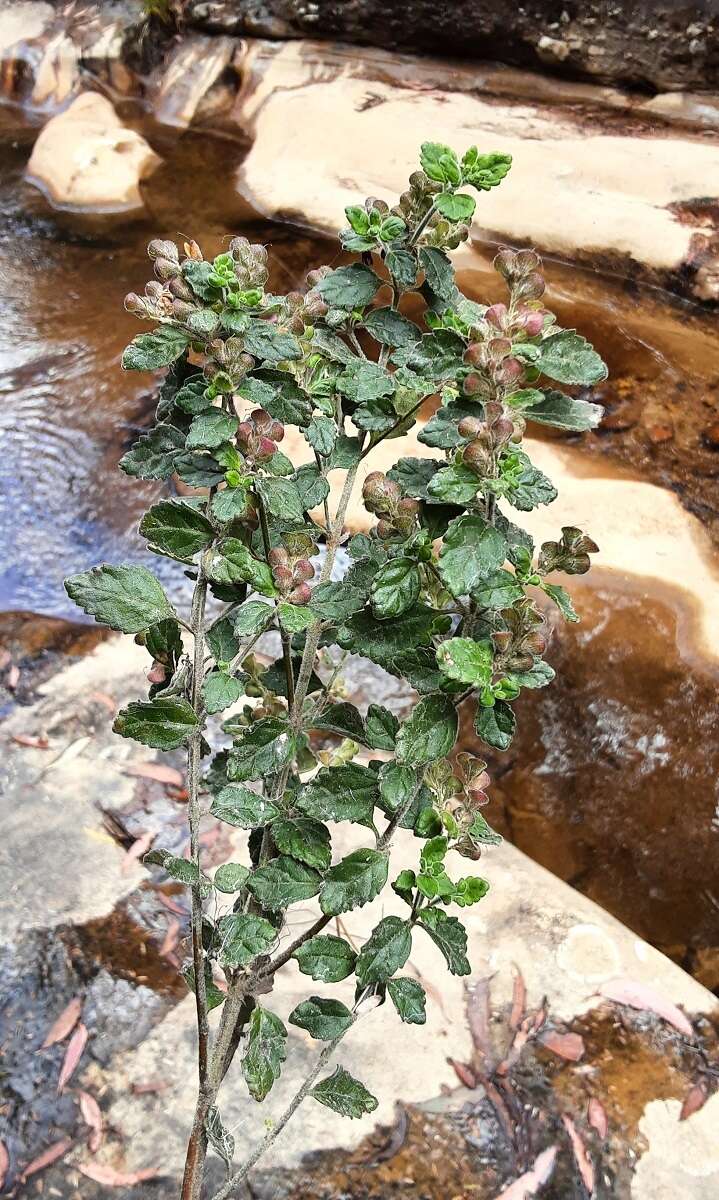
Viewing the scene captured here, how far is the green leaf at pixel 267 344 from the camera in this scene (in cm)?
106

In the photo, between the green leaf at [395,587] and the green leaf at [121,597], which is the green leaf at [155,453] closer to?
the green leaf at [121,597]

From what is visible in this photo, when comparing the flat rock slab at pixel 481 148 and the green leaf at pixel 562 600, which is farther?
the flat rock slab at pixel 481 148

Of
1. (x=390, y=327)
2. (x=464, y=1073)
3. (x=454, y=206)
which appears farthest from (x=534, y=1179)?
(x=454, y=206)

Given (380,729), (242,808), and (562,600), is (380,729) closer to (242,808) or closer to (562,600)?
(242,808)

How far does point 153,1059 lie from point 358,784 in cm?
→ 102

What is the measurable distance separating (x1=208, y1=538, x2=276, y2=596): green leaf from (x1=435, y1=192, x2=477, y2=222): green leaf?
1.53ft

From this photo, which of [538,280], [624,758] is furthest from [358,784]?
[624,758]

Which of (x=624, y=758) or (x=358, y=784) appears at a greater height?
(x=358, y=784)

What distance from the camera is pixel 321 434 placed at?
1.19 meters

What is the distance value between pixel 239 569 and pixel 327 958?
21.5 inches

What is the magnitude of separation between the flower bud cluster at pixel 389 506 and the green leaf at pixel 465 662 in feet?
0.58

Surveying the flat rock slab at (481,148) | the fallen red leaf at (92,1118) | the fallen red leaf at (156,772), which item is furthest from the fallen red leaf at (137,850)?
the flat rock slab at (481,148)

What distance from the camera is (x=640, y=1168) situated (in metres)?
1.70

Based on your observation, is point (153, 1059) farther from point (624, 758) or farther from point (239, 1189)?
point (624, 758)
